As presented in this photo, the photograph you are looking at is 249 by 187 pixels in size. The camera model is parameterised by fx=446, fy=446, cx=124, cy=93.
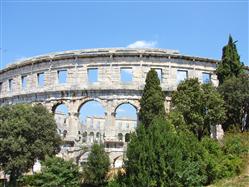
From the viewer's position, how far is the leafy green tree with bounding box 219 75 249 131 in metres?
38.1

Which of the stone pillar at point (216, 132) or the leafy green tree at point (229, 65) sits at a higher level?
the leafy green tree at point (229, 65)

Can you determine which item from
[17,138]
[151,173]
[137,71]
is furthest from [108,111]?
[151,173]

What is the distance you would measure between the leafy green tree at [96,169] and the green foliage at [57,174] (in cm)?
135

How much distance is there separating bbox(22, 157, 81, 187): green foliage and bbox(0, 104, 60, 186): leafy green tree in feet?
6.87

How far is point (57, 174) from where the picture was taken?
29922mm

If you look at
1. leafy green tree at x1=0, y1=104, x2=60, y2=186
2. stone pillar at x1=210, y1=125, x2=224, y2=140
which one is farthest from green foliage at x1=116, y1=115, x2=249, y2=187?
stone pillar at x1=210, y1=125, x2=224, y2=140

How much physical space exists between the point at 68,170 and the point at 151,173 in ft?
25.5

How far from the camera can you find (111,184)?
987 inches

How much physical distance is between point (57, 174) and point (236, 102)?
17.2 meters

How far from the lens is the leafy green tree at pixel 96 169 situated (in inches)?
1268

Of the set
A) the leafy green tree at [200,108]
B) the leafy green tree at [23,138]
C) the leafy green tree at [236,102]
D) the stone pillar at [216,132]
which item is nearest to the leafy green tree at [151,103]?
the leafy green tree at [200,108]

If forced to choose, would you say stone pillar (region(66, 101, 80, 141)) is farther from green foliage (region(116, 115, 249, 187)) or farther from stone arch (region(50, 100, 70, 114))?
green foliage (region(116, 115, 249, 187))

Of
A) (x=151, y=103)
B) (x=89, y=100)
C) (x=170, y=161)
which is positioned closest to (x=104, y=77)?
(x=89, y=100)

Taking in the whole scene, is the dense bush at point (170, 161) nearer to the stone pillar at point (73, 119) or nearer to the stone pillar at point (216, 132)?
the stone pillar at point (216, 132)
